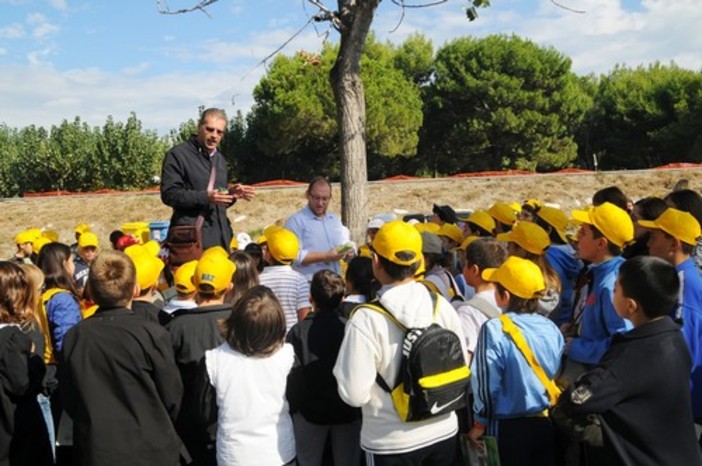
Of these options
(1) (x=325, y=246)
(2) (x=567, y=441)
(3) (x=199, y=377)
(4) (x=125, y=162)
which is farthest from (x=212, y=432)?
(4) (x=125, y=162)

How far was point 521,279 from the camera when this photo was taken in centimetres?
350

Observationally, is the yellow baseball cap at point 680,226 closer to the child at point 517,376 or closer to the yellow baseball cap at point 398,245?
the child at point 517,376

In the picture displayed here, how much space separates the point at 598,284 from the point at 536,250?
0.98 m

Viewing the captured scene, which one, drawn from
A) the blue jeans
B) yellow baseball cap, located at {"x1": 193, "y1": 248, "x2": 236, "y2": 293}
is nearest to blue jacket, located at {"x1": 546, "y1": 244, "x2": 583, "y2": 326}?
yellow baseball cap, located at {"x1": 193, "y1": 248, "x2": 236, "y2": 293}

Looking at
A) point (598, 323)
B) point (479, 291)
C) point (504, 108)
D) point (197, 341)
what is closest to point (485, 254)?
point (479, 291)

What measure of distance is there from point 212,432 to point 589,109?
48.8 metres

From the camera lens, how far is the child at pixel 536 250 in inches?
185

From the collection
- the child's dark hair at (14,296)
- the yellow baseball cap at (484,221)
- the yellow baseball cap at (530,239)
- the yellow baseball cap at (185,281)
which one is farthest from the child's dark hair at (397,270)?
the yellow baseball cap at (484,221)

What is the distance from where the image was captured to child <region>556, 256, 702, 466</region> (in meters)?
2.96

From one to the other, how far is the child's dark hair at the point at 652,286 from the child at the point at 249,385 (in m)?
1.74

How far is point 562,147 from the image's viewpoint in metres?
45.3

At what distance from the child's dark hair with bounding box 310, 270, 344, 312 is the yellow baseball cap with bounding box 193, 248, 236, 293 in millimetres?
528

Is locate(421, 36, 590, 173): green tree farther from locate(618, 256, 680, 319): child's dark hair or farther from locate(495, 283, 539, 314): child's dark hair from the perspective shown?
locate(618, 256, 680, 319): child's dark hair

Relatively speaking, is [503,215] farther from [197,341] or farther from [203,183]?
[197,341]
